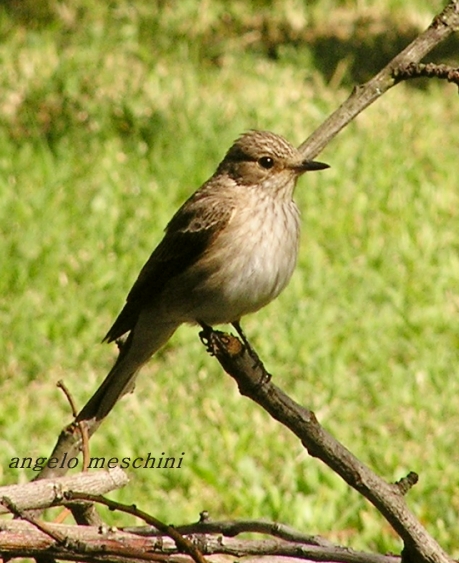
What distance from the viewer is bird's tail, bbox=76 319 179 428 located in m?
3.09

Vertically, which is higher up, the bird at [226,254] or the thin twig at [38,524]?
the bird at [226,254]

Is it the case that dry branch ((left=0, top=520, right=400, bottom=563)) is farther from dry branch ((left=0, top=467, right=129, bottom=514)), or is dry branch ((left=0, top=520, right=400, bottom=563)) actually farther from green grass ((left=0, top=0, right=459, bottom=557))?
green grass ((left=0, top=0, right=459, bottom=557))

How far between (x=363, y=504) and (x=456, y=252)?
2.47m

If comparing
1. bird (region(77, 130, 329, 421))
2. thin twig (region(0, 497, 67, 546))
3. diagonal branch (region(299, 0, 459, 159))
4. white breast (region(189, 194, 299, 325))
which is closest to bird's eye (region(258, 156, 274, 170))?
bird (region(77, 130, 329, 421))

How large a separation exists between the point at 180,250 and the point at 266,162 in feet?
1.39

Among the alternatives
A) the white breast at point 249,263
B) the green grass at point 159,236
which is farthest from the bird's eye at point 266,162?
the green grass at point 159,236

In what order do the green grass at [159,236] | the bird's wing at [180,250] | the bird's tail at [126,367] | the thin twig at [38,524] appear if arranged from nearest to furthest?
1. the thin twig at [38,524]
2. the bird's tail at [126,367]
3. the bird's wing at [180,250]
4. the green grass at [159,236]

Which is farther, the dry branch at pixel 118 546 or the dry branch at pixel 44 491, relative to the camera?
the dry branch at pixel 44 491

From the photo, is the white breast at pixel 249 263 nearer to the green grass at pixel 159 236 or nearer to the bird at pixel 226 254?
the bird at pixel 226 254

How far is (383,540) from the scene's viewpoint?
4742 millimetres

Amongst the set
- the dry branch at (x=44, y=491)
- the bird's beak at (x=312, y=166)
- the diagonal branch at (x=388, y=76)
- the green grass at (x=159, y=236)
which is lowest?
the dry branch at (x=44, y=491)

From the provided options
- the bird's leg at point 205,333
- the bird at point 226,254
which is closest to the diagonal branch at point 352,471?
the bird's leg at point 205,333

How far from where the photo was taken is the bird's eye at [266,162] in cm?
387

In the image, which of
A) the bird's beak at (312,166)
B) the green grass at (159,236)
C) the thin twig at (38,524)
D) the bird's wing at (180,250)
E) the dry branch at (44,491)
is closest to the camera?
the thin twig at (38,524)
